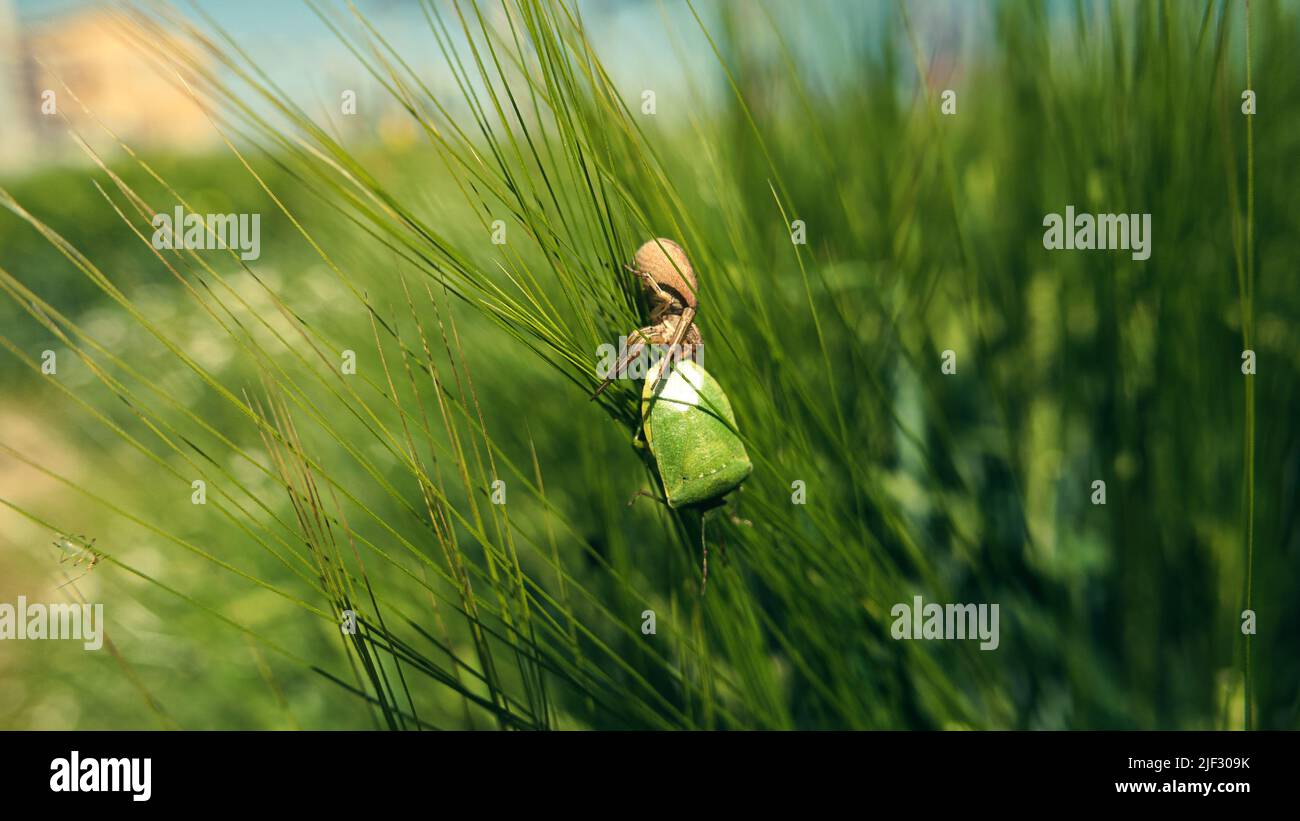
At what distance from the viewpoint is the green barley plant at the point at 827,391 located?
0.97 ft

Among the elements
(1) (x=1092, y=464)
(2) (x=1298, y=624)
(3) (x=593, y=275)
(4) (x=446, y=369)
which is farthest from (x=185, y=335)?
(2) (x=1298, y=624)

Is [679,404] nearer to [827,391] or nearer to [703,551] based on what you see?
[703,551]

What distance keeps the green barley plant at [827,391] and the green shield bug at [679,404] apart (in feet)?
0.04

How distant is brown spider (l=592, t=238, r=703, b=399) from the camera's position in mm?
288

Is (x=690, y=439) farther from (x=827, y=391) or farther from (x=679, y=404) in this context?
(x=827, y=391)

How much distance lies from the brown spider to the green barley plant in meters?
0.01

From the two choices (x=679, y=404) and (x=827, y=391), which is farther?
(x=827, y=391)

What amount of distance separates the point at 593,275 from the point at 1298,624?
46 centimetres

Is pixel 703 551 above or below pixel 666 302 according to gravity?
below

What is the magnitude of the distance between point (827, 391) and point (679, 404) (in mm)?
196

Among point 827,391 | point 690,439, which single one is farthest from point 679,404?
point 827,391

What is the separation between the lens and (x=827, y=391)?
450mm
